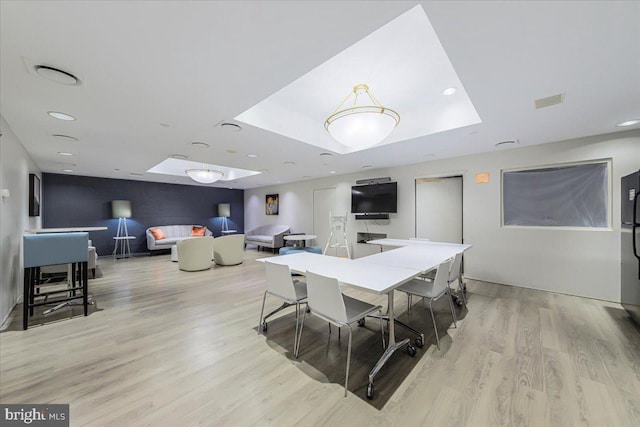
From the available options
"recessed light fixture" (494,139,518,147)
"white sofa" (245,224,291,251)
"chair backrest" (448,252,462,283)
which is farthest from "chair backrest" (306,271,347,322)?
"white sofa" (245,224,291,251)

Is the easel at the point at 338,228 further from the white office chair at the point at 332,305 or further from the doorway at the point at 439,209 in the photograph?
the white office chair at the point at 332,305

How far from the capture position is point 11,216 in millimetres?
3271

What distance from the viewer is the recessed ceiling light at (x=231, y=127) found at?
10.3 feet

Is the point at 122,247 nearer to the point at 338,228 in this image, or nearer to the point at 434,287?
the point at 338,228

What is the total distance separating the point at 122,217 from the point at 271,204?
4.73 meters

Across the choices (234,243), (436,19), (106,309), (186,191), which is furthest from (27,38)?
(186,191)

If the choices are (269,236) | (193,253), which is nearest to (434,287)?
(193,253)

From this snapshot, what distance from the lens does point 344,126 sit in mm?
2402

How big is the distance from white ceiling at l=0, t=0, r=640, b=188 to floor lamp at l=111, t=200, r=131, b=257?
4.53 m

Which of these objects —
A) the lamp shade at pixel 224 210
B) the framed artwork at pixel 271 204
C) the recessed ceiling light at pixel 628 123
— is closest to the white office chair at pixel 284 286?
the recessed ceiling light at pixel 628 123

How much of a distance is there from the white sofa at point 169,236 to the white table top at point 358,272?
6509mm

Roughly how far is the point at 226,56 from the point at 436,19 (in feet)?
4.75

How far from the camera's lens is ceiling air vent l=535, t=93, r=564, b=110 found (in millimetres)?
2431

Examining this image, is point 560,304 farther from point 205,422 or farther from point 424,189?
point 205,422
